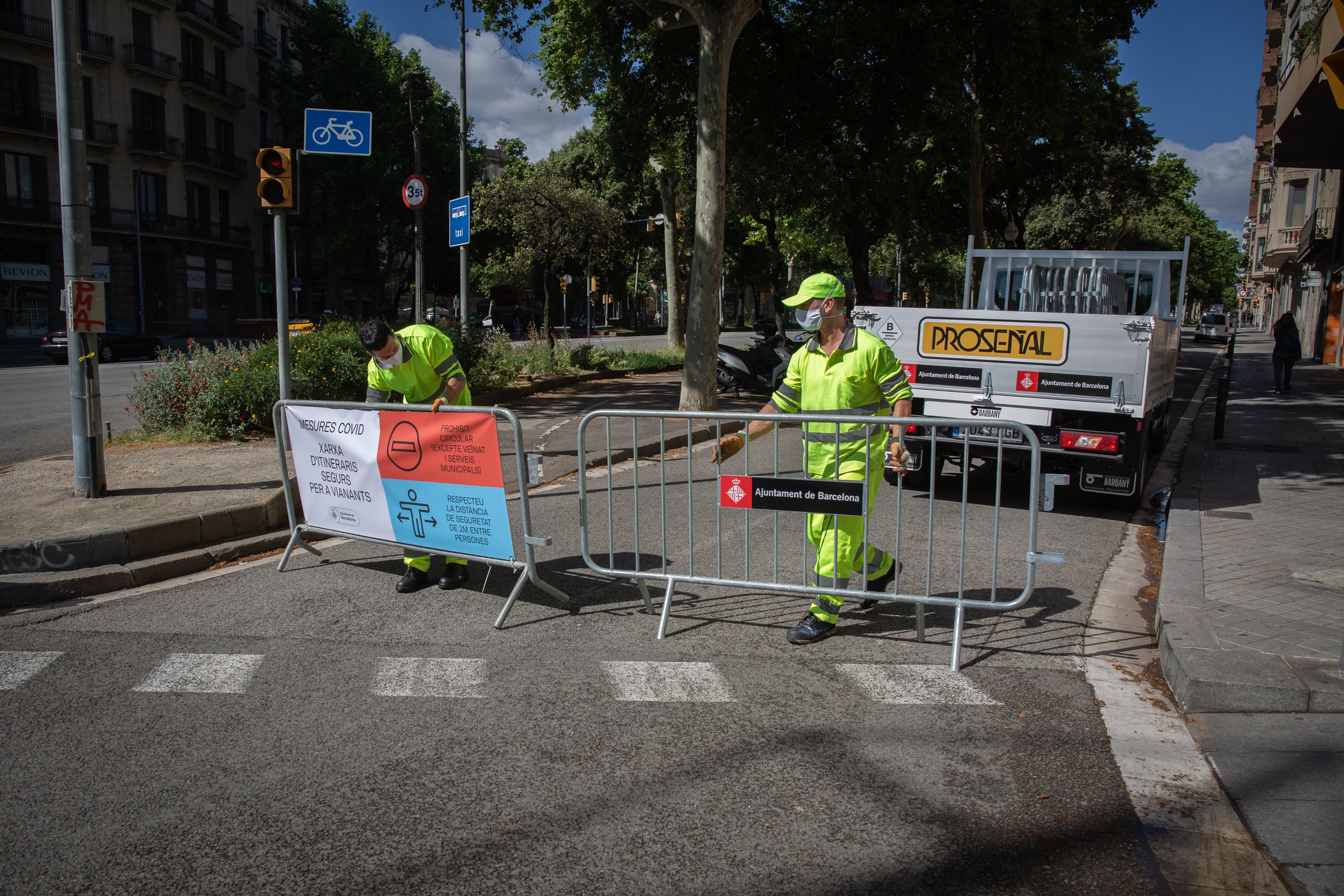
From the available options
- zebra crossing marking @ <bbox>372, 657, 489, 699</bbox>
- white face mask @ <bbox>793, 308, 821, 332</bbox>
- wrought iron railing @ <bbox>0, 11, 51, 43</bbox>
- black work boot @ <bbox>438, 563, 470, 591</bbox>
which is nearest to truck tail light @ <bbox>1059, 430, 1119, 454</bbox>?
white face mask @ <bbox>793, 308, 821, 332</bbox>

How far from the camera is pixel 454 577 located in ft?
18.8

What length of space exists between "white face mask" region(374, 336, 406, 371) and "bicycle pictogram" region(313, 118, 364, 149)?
14.8 feet

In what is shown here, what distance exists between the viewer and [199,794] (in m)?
3.16

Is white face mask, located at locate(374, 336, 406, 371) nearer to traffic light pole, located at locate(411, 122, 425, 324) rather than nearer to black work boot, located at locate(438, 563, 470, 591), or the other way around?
black work boot, located at locate(438, 563, 470, 591)

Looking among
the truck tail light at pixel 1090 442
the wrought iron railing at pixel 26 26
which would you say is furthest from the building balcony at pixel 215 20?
the truck tail light at pixel 1090 442

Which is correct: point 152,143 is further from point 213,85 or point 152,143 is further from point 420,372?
point 420,372

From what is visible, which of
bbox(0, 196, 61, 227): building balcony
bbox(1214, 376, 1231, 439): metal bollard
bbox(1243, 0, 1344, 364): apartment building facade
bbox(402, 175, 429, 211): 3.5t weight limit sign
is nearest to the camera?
bbox(1214, 376, 1231, 439): metal bollard

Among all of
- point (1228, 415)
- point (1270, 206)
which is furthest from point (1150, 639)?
point (1270, 206)

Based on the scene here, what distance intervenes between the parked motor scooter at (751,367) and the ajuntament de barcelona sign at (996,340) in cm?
790

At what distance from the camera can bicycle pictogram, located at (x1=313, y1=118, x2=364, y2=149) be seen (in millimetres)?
9359

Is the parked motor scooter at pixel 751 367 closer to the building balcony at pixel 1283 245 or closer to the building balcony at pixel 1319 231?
the building balcony at pixel 1319 231

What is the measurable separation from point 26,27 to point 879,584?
44815 millimetres

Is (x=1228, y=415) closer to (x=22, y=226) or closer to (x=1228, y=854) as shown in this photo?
(x=1228, y=854)

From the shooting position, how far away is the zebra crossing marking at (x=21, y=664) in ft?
13.7
